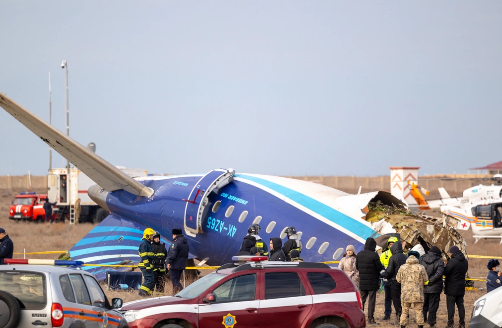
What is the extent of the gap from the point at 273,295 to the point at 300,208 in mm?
7213

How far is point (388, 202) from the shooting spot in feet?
60.4

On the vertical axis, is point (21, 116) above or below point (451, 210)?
above

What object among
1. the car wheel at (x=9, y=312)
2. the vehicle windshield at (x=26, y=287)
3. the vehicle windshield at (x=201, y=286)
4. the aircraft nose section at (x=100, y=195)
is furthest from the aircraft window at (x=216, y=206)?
the car wheel at (x=9, y=312)

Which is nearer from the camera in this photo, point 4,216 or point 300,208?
point 300,208

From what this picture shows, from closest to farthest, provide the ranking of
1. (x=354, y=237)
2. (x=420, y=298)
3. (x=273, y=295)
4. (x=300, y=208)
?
(x=273, y=295), (x=420, y=298), (x=354, y=237), (x=300, y=208)

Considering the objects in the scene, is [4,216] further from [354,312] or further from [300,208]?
[354,312]

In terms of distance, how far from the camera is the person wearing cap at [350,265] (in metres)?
15.2

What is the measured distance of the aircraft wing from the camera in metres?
20.2

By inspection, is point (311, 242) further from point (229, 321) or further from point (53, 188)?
point (53, 188)

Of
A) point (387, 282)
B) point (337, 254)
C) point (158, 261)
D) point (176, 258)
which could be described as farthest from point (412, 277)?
point (158, 261)

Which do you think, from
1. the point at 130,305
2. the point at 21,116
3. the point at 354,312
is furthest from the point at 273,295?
the point at 21,116

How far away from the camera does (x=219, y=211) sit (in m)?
19.7

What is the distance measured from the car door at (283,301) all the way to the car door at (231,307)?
0.17 m

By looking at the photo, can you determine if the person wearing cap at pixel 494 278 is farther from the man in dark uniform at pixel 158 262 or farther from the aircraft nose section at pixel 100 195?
the aircraft nose section at pixel 100 195
